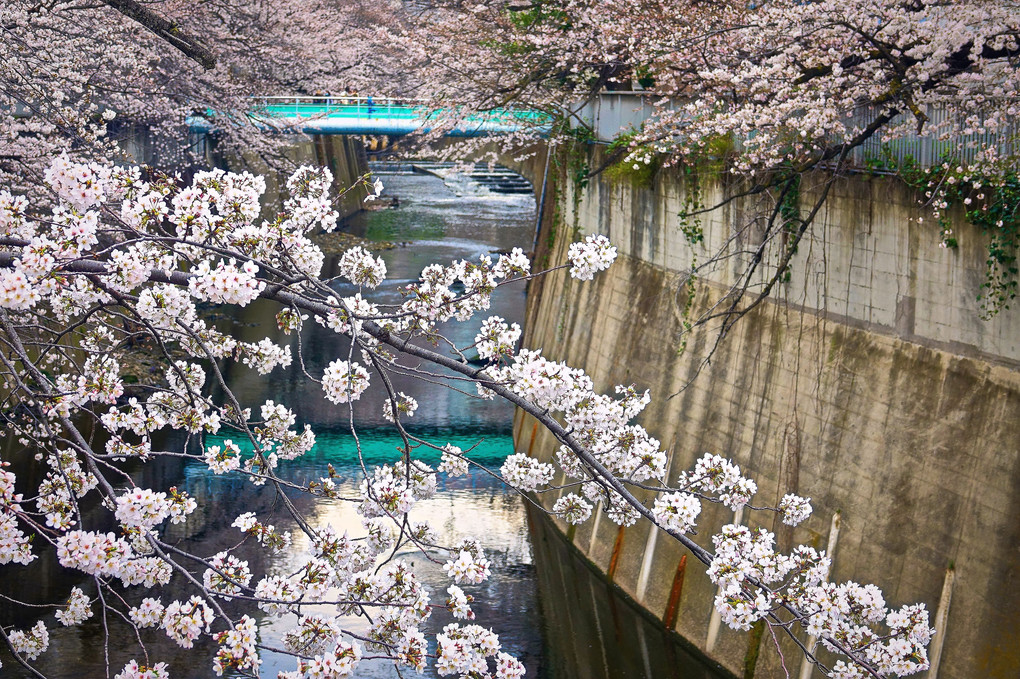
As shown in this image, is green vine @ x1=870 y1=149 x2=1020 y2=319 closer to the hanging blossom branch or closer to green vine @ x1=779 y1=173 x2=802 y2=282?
green vine @ x1=779 y1=173 x2=802 y2=282

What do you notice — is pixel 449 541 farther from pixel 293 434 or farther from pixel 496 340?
pixel 496 340

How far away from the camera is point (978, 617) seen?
828 cm

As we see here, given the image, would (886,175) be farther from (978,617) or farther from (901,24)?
(978,617)

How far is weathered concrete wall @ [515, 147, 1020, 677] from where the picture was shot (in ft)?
27.7

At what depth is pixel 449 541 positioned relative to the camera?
1477cm

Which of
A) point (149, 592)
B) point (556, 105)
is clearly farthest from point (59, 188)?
point (556, 105)

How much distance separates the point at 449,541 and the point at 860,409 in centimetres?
668

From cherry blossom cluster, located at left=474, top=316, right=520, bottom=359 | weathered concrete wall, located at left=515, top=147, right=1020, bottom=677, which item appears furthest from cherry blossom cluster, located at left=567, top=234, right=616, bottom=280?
weathered concrete wall, located at left=515, top=147, right=1020, bottom=677

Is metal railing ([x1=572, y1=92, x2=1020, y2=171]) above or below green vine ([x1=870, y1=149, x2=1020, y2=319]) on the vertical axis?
above

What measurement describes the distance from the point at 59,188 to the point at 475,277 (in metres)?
1.83

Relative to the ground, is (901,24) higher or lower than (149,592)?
higher

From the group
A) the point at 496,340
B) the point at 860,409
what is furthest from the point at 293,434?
the point at 860,409

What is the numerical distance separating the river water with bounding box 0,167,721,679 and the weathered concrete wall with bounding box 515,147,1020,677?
533 millimetres

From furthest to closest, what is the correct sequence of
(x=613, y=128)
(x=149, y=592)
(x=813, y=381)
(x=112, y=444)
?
1. (x=613, y=128)
2. (x=149, y=592)
3. (x=813, y=381)
4. (x=112, y=444)
